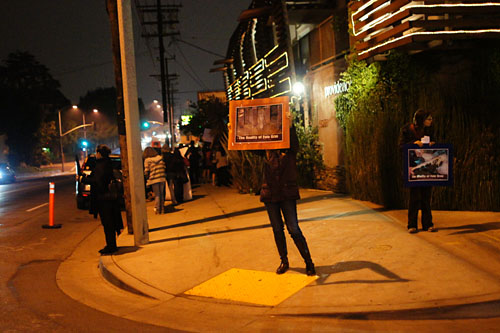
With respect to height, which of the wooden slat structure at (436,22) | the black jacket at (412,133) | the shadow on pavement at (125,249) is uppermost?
the wooden slat structure at (436,22)

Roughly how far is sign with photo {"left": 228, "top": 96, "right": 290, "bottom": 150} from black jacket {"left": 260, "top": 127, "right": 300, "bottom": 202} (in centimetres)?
11

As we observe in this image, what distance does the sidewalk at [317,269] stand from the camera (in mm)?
5129

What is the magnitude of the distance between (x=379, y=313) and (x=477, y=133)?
16.7ft

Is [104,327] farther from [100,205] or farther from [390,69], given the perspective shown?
[390,69]

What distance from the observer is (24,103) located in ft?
171

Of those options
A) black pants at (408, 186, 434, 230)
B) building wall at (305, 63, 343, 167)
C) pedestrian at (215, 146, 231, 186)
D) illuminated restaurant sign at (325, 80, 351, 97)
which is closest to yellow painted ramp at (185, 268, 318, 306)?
black pants at (408, 186, 434, 230)

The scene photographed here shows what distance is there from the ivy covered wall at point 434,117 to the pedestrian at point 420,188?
155 cm

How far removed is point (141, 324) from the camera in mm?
5109

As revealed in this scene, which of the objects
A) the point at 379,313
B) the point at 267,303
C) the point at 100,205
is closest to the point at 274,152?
the point at 267,303

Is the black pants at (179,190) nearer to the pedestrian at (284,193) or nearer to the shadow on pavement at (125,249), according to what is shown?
the shadow on pavement at (125,249)

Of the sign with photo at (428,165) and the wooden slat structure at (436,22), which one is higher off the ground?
the wooden slat structure at (436,22)

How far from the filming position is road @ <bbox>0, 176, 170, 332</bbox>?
512cm

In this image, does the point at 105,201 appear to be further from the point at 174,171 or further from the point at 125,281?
the point at 174,171

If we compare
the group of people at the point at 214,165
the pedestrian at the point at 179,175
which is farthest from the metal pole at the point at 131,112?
the group of people at the point at 214,165
